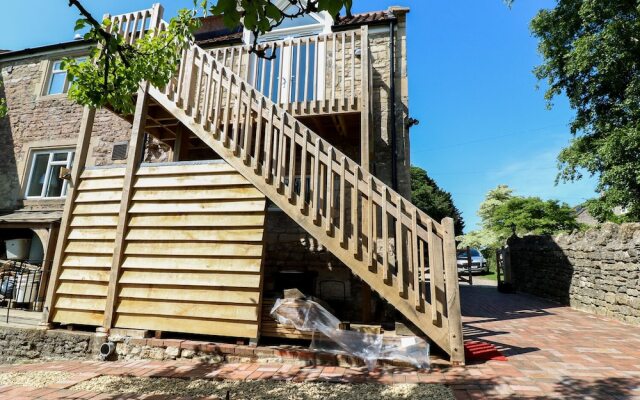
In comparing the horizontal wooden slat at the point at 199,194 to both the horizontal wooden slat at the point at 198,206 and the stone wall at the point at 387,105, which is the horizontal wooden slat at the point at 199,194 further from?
the stone wall at the point at 387,105

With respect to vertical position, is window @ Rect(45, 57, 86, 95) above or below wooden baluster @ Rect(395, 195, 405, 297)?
above

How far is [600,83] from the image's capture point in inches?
449

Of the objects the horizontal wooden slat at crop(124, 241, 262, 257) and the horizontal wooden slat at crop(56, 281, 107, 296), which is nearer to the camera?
the horizontal wooden slat at crop(124, 241, 262, 257)

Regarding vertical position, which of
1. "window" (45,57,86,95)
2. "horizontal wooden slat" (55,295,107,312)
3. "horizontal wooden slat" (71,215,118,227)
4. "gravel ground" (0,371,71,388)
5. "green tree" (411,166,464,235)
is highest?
"green tree" (411,166,464,235)

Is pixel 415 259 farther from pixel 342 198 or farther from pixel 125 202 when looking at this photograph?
pixel 125 202

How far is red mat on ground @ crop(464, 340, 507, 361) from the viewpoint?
3914 mm

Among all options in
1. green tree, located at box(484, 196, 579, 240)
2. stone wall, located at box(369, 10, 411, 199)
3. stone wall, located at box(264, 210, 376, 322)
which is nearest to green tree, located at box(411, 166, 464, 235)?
green tree, located at box(484, 196, 579, 240)

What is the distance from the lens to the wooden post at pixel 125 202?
4836 millimetres

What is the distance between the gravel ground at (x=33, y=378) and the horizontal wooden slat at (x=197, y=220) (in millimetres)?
2128

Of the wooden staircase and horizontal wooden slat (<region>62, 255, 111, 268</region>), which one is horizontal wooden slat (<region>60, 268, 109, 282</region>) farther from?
the wooden staircase

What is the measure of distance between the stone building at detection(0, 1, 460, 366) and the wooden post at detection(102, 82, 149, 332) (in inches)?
0.9

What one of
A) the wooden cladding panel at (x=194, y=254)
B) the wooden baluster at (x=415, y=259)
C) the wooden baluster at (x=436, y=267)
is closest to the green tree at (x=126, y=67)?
the wooden cladding panel at (x=194, y=254)

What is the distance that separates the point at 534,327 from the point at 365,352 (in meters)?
3.90

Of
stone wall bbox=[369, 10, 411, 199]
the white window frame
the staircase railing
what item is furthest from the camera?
the white window frame
